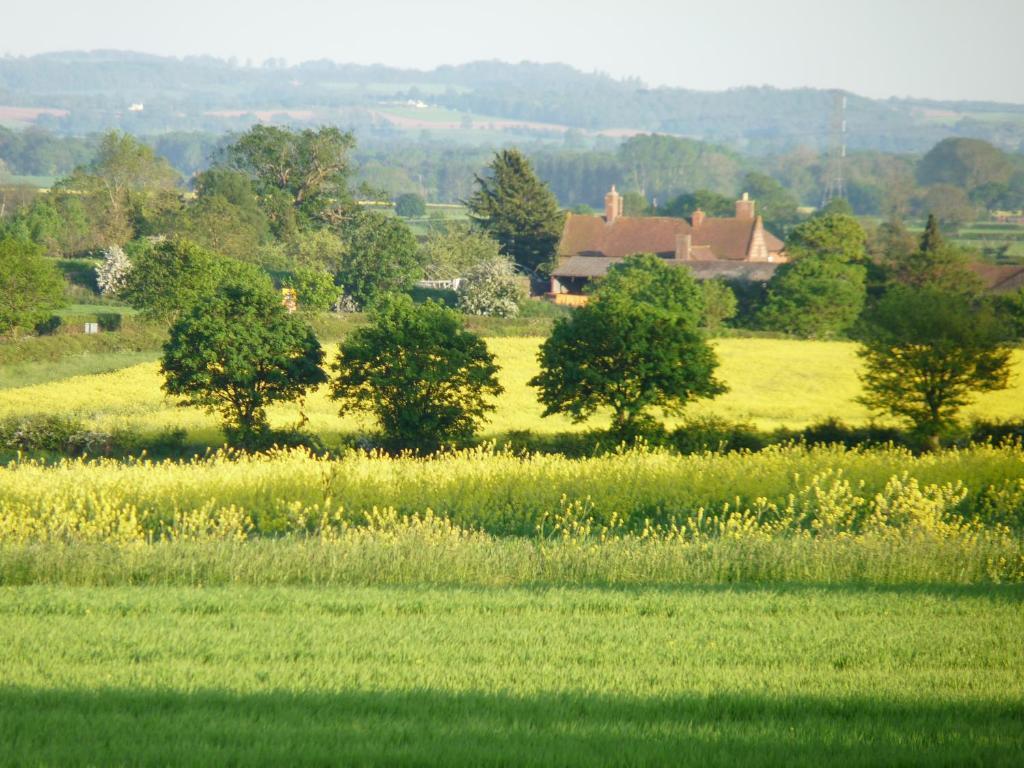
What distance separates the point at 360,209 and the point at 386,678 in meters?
96.1

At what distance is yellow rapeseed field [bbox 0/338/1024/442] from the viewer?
35194 mm

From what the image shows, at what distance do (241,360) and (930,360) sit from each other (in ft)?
60.6

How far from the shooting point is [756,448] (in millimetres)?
30016

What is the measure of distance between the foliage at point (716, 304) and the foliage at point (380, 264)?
59.8ft

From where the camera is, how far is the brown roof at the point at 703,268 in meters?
76.2

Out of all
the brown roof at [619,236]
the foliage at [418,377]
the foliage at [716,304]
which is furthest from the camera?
the brown roof at [619,236]

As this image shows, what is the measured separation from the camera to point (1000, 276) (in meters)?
75.9

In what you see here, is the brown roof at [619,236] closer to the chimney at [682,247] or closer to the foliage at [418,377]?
the chimney at [682,247]

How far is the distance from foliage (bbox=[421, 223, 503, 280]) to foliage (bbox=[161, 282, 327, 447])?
4799 centimetres

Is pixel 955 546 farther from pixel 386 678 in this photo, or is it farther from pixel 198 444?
pixel 198 444

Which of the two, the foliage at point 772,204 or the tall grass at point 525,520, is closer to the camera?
the tall grass at point 525,520

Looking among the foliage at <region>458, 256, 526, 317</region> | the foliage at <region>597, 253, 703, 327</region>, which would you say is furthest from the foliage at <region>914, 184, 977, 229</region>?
the foliage at <region>458, 256, 526, 317</region>

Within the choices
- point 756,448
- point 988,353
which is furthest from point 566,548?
point 988,353

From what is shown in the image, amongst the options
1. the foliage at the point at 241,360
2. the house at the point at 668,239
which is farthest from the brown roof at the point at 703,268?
the foliage at the point at 241,360
